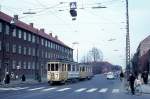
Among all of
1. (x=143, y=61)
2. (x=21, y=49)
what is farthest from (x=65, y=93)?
(x=143, y=61)

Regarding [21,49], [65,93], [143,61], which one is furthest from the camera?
[143,61]

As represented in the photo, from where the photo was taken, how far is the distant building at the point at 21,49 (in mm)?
65250

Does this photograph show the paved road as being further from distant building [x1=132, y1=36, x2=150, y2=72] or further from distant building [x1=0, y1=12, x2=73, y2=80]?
distant building [x1=132, y1=36, x2=150, y2=72]

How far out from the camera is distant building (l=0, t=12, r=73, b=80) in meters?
65.2

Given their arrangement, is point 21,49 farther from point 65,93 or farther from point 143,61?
point 65,93

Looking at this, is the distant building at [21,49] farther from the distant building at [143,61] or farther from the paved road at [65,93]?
the paved road at [65,93]

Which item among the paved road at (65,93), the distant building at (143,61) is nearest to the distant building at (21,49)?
the distant building at (143,61)

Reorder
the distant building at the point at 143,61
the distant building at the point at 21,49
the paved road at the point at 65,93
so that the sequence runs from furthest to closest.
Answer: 1. the distant building at the point at 143,61
2. the distant building at the point at 21,49
3. the paved road at the point at 65,93

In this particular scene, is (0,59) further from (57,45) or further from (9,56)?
(57,45)

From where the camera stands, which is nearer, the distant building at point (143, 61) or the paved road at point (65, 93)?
the paved road at point (65, 93)

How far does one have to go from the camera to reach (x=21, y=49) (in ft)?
247

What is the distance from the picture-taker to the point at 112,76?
295ft

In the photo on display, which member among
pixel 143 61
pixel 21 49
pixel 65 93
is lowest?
pixel 65 93

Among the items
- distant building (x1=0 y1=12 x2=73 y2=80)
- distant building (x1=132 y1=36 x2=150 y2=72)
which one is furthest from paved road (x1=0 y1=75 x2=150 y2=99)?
distant building (x1=132 y1=36 x2=150 y2=72)
